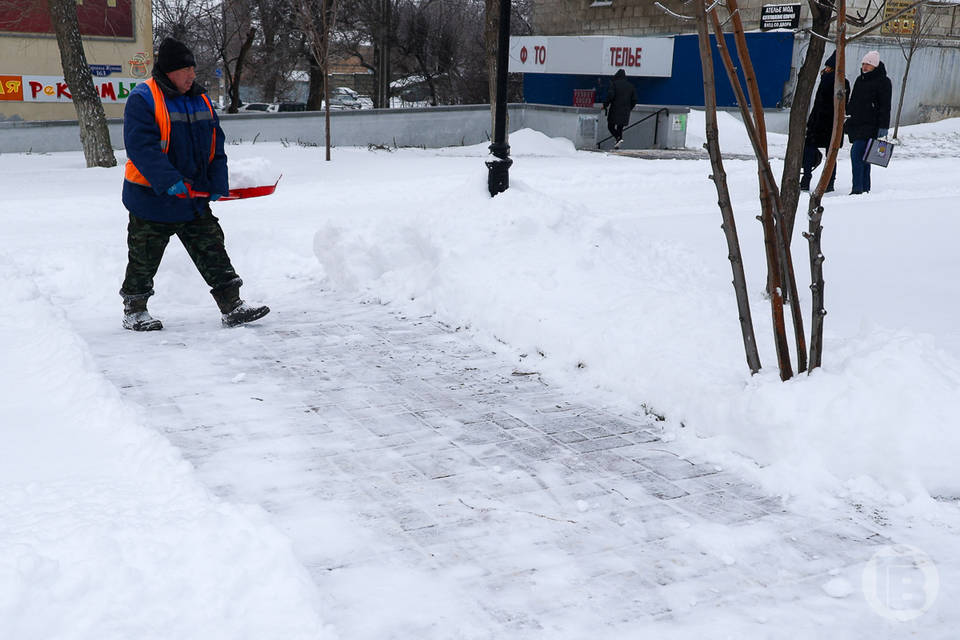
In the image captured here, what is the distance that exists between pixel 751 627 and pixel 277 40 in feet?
105

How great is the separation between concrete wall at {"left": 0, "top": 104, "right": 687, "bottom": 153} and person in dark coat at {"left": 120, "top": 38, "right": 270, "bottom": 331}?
13.0 meters

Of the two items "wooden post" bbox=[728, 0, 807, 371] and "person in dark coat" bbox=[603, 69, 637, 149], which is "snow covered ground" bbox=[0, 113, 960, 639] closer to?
"wooden post" bbox=[728, 0, 807, 371]

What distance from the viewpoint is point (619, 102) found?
18906 mm

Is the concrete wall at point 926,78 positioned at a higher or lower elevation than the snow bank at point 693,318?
higher

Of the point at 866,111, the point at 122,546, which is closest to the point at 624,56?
the point at 866,111

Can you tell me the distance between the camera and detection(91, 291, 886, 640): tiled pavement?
2748 millimetres

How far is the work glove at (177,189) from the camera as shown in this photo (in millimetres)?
5102

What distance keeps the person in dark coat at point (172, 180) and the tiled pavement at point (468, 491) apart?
0.52 metres

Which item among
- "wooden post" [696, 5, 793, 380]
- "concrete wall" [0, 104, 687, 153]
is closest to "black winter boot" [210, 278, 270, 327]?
"wooden post" [696, 5, 793, 380]

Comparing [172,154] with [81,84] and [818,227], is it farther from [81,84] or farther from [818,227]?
[81,84]

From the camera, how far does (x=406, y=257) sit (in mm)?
6457

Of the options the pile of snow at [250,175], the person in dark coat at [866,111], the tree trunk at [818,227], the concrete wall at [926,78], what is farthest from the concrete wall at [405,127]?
the tree trunk at [818,227]

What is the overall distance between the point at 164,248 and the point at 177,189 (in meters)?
0.51

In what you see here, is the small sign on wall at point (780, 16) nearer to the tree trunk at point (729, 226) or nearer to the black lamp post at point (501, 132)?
the black lamp post at point (501, 132)
